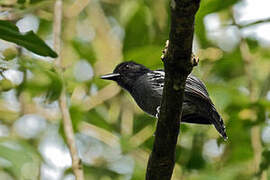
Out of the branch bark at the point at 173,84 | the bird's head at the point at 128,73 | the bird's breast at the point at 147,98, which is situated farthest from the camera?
the bird's head at the point at 128,73

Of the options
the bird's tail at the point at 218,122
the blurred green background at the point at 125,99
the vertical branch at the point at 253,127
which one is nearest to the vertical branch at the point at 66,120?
the blurred green background at the point at 125,99

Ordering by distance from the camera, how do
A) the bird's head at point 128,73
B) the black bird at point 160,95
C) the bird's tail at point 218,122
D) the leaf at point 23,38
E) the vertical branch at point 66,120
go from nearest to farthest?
Answer: the leaf at point 23,38
the vertical branch at point 66,120
the bird's tail at point 218,122
the black bird at point 160,95
the bird's head at point 128,73

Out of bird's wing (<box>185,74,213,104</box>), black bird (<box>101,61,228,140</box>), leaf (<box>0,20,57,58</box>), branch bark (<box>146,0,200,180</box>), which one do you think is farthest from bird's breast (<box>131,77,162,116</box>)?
leaf (<box>0,20,57,58</box>)

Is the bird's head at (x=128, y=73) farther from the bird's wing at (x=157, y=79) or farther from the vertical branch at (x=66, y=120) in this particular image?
the vertical branch at (x=66, y=120)

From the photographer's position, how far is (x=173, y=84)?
2.65m

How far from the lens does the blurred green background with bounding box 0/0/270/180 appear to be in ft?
12.5

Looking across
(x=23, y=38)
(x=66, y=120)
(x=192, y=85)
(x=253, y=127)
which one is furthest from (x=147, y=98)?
(x=23, y=38)

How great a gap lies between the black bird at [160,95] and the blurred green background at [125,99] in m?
0.18

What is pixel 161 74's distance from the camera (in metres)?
4.68

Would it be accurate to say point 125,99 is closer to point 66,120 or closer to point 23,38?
point 66,120

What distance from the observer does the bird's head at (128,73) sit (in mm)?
5113

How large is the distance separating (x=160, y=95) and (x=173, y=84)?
184 cm

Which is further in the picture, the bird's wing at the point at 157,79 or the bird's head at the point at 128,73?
the bird's head at the point at 128,73

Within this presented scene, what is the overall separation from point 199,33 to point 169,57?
2504 millimetres
